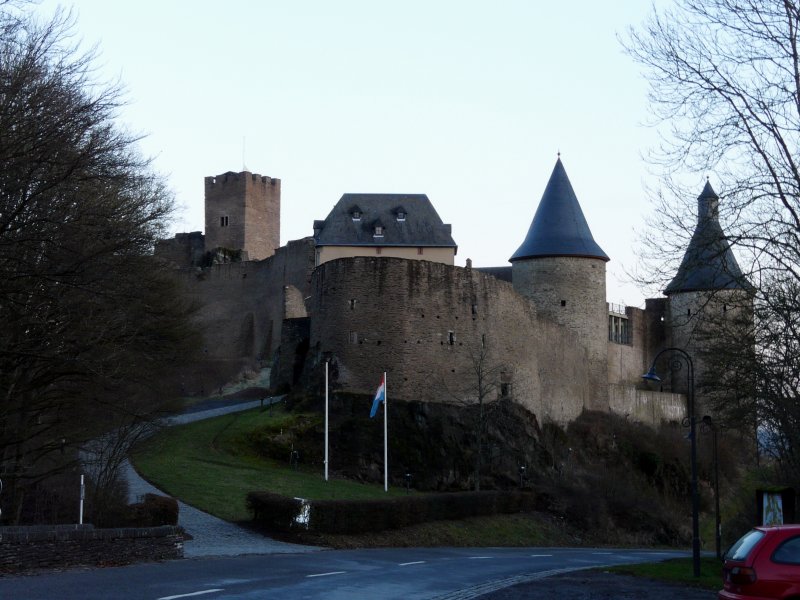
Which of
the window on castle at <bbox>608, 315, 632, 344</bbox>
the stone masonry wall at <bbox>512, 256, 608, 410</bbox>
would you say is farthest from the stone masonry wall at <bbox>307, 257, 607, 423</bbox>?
the window on castle at <bbox>608, 315, 632, 344</bbox>

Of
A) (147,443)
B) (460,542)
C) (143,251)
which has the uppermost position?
(143,251)

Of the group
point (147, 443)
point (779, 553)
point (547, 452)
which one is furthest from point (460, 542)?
point (779, 553)

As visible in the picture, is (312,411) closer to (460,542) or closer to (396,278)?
(396,278)

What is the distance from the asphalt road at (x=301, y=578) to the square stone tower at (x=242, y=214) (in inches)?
2417

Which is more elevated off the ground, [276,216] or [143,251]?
[276,216]

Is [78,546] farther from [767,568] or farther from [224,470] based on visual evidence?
[224,470]

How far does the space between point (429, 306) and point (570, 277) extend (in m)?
14.7

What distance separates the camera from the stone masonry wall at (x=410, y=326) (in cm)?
4600

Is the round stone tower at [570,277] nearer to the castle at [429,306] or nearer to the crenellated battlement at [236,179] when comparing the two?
the castle at [429,306]

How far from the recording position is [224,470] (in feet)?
121

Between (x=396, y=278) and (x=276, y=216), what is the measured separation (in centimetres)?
4240

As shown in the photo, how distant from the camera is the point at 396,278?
4662 cm

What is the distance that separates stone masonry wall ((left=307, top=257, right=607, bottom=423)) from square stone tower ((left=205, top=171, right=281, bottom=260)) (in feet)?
125

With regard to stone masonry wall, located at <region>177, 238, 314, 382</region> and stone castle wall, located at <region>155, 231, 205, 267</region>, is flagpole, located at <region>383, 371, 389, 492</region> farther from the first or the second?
stone castle wall, located at <region>155, 231, 205, 267</region>
